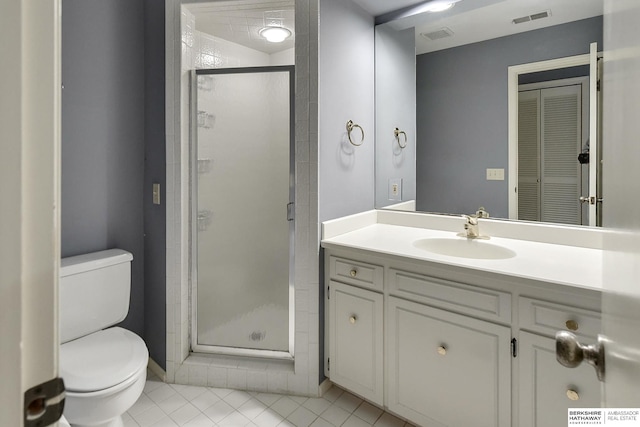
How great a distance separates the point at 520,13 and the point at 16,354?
7.33 feet

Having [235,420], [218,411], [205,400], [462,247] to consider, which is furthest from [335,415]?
[462,247]

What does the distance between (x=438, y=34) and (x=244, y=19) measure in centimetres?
122

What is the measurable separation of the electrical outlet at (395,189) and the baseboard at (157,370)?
176cm

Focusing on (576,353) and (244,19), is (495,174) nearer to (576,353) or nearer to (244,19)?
(576,353)

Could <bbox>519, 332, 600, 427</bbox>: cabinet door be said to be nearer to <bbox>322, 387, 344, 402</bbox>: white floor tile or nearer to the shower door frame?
<bbox>322, 387, 344, 402</bbox>: white floor tile

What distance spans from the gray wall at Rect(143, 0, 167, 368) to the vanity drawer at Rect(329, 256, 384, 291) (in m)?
1.01

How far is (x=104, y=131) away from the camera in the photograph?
190 cm

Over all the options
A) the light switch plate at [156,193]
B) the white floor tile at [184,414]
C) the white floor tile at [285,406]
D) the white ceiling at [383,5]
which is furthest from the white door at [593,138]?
the light switch plate at [156,193]

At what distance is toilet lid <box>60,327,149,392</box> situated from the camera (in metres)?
1.32

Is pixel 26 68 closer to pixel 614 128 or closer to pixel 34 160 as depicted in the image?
pixel 34 160

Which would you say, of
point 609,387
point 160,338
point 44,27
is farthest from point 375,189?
point 44,27

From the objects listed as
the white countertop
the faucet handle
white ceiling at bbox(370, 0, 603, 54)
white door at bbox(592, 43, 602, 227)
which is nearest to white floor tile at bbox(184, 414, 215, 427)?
the white countertop

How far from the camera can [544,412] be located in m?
1.18

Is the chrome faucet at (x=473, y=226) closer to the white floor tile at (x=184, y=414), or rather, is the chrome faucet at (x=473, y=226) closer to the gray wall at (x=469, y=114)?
the gray wall at (x=469, y=114)
